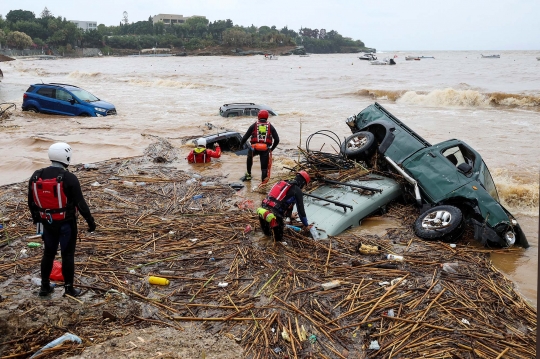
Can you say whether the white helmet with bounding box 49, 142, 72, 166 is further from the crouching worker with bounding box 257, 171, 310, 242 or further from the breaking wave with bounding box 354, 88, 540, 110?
the breaking wave with bounding box 354, 88, 540, 110

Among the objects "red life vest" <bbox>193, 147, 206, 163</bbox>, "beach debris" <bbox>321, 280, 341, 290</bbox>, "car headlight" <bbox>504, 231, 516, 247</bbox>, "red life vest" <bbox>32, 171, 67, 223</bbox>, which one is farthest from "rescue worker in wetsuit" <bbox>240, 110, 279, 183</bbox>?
"red life vest" <bbox>32, 171, 67, 223</bbox>

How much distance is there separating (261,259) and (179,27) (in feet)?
501

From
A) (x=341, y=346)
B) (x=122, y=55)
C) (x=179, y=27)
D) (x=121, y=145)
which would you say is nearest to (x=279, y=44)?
(x=179, y=27)

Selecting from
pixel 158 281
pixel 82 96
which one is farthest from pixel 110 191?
pixel 82 96

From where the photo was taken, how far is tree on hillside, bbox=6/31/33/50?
101 metres

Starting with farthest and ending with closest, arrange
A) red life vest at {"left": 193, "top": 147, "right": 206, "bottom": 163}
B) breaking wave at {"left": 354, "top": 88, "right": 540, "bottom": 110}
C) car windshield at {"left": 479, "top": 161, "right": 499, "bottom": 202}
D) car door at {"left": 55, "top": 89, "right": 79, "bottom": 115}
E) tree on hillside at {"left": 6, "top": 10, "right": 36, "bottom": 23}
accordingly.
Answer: tree on hillside at {"left": 6, "top": 10, "right": 36, "bottom": 23}
breaking wave at {"left": 354, "top": 88, "right": 540, "bottom": 110}
car door at {"left": 55, "top": 89, "right": 79, "bottom": 115}
red life vest at {"left": 193, "top": 147, "right": 206, "bottom": 163}
car windshield at {"left": 479, "top": 161, "right": 499, "bottom": 202}

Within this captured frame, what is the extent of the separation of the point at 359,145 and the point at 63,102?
1458 centimetres

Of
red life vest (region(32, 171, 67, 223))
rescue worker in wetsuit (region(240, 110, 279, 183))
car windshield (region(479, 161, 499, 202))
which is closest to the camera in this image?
red life vest (region(32, 171, 67, 223))

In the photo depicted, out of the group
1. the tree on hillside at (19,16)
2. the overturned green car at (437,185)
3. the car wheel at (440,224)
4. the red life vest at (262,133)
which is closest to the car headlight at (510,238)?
the overturned green car at (437,185)

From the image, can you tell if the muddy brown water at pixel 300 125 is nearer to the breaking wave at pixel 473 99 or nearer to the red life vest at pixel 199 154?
the breaking wave at pixel 473 99

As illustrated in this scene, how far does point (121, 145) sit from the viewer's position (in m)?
13.7

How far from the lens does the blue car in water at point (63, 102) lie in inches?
732

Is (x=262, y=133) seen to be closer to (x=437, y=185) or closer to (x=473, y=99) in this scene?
(x=437, y=185)

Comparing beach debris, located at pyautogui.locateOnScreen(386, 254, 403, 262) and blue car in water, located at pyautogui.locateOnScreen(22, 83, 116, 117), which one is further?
blue car in water, located at pyautogui.locateOnScreen(22, 83, 116, 117)
